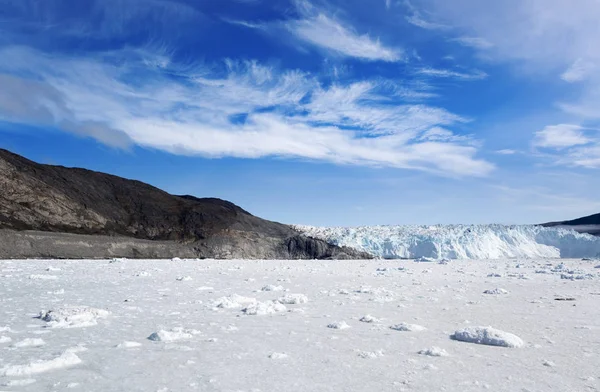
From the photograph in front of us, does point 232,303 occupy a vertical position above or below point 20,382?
above

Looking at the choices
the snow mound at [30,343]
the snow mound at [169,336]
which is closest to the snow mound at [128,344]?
the snow mound at [169,336]

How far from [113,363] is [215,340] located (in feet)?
4.09

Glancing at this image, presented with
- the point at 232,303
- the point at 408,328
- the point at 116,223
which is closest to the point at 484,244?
the point at 116,223

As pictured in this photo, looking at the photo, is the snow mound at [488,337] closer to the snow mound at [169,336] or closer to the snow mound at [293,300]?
the snow mound at [169,336]

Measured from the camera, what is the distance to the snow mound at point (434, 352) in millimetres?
4531

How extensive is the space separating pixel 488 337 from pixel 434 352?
1008mm

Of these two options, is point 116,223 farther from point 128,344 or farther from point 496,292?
point 128,344

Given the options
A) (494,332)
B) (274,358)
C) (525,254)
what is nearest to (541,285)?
(494,332)

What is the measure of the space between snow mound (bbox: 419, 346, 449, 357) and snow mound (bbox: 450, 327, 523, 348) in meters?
0.75

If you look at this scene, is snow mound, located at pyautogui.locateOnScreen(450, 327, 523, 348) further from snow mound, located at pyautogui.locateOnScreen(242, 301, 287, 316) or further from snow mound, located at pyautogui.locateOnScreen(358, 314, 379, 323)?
snow mound, located at pyautogui.locateOnScreen(242, 301, 287, 316)

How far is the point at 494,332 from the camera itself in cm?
521

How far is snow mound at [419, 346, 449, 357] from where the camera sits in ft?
14.9

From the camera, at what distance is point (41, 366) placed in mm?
3834

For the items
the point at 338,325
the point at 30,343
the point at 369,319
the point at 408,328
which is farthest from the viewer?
the point at 369,319
